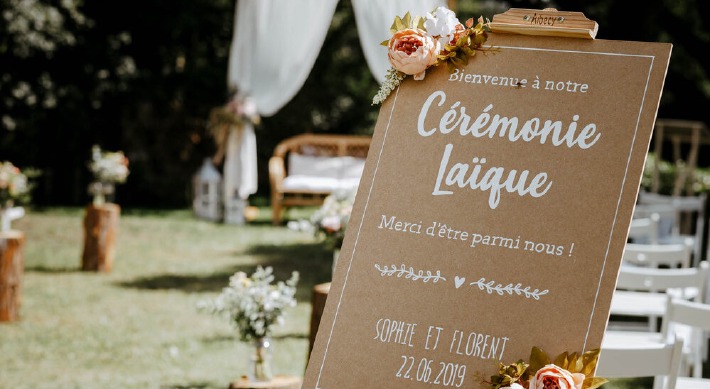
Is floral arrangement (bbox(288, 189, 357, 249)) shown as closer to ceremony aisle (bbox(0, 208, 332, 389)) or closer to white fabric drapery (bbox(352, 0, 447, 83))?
white fabric drapery (bbox(352, 0, 447, 83))

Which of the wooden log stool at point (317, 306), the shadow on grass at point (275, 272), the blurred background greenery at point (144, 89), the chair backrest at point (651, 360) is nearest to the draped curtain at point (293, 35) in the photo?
the wooden log stool at point (317, 306)

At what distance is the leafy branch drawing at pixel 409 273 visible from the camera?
6.67 feet

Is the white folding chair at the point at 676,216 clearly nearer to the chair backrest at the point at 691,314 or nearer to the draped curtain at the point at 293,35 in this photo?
the draped curtain at the point at 293,35

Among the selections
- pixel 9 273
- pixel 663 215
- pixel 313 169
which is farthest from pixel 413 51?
pixel 313 169

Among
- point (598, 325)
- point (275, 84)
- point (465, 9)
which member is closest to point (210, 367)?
point (275, 84)

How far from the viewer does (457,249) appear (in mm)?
2037

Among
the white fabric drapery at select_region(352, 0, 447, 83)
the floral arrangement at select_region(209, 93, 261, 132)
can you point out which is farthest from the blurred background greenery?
the white fabric drapery at select_region(352, 0, 447, 83)

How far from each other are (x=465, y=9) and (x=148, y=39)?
6605 millimetres

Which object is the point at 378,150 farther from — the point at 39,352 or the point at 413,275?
the point at 39,352

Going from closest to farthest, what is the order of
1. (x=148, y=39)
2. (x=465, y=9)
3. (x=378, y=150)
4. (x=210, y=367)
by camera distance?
(x=378, y=150)
(x=210, y=367)
(x=148, y=39)
(x=465, y=9)

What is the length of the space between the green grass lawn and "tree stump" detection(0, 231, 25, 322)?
0.11m

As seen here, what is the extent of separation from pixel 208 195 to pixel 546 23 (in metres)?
9.89

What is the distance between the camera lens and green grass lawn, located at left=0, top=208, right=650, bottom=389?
Result: 4660mm

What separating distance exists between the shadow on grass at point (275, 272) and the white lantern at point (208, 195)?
2517 mm
